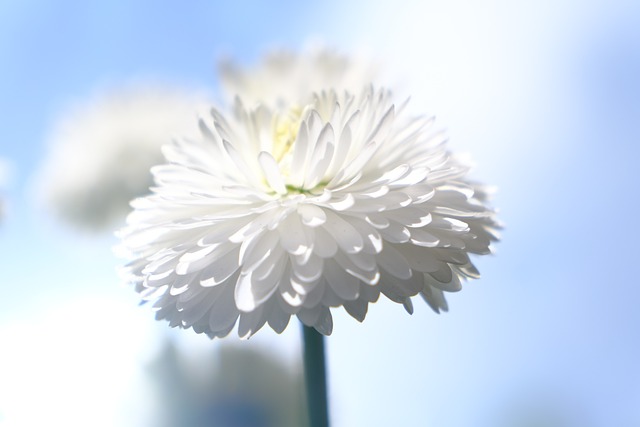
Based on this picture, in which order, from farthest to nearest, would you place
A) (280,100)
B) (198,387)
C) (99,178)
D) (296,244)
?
(99,178) < (198,387) < (280,100) < (296,244)

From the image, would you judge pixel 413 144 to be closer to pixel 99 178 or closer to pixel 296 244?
pixel 296 244

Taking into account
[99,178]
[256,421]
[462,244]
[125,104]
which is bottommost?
[256,421]

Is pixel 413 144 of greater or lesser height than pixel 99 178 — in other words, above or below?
below

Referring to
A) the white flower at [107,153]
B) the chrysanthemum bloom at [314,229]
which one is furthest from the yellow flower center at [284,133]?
the white flower at [107,153]

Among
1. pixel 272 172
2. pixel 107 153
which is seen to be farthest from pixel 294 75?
pixel 107 153

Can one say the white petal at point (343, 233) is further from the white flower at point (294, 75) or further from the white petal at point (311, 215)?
the white flower at point (294, 75)

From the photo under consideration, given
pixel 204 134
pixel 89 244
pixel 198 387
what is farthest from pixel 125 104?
pixel 204 134

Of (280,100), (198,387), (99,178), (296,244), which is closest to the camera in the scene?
(296,244)
